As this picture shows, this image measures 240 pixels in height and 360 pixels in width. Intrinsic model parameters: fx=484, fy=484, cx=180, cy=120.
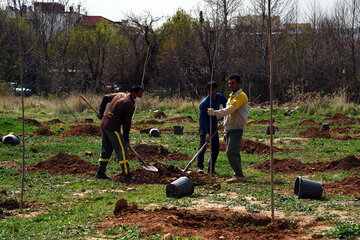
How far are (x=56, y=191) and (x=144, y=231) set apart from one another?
134 inches

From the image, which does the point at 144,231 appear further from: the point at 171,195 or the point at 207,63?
the point at 207,63

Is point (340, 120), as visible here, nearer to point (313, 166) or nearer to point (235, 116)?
point (313, 166)

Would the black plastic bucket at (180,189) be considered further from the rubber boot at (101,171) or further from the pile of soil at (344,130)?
the pile of soil at (344,130)

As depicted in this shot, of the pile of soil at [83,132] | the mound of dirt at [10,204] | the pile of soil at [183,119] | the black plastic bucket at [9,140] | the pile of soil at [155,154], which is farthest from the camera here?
the pile of soil at [183,119]

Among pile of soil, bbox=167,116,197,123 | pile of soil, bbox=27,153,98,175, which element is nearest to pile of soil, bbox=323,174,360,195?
pile of soil, bbox=27,153,98,175

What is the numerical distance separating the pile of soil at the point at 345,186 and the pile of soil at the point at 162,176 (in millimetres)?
2121

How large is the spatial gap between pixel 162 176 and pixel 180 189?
213cm

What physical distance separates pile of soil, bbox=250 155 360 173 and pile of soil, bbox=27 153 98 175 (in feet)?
12.5

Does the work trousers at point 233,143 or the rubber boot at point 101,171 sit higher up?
the work trousers at point 233,143

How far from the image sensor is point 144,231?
5.46 m

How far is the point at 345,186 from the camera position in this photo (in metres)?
8.25

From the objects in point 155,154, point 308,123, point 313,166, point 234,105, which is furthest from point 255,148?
point 308,123

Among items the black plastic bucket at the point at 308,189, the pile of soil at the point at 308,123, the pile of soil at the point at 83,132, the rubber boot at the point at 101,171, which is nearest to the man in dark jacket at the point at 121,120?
the rubber boot at the point at 101,171

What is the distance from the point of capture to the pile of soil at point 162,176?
9230 mm
